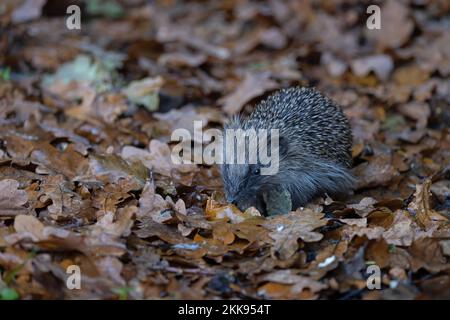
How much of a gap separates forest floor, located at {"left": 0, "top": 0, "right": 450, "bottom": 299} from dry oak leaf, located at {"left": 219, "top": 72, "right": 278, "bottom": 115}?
3 cm

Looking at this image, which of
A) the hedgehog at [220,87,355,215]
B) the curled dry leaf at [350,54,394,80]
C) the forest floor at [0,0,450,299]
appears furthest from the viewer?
the curled dry leaf at [350,54,394,80]

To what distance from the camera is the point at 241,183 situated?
5473 mm

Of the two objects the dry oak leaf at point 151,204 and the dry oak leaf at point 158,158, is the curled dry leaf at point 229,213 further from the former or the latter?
the dry oak leaf at point 158,158

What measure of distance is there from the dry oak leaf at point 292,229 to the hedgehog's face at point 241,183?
2.08 ft

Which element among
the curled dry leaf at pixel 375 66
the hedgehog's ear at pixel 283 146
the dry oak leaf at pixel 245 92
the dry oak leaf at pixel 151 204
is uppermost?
the curled dry leaf at pixel 375 66

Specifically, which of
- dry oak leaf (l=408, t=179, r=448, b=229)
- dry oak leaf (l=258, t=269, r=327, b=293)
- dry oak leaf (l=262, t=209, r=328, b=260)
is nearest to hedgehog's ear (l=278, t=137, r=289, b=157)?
dry oak leaf (l=262, t=209, r=328, b=260)

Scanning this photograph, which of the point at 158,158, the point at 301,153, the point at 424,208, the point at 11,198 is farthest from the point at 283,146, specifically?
the point at 11,198

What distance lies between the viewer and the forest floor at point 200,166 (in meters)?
4.10

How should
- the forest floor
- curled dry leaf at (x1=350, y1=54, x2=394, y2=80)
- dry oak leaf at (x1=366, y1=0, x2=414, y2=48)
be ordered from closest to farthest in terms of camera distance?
1. the forest floor
2. curled dry leaf at (x1=350, y1=54, x2=394, y2=80)
3. dry oak leaf at (x1=366, y1=0, x2=414, y2=48)

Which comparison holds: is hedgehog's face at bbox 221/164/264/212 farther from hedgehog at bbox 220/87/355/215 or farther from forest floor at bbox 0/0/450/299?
forest floor at bbox 0/0/450/299

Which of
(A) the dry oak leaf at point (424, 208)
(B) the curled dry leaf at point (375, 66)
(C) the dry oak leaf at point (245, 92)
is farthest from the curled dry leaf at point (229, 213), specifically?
(B) the curled dry leaf at point (375, 66)

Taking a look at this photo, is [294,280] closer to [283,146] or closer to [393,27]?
[283,146]

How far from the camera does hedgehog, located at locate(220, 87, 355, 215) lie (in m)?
5.72

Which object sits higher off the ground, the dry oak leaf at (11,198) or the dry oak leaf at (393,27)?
the dry oak leaf at (393,27)
